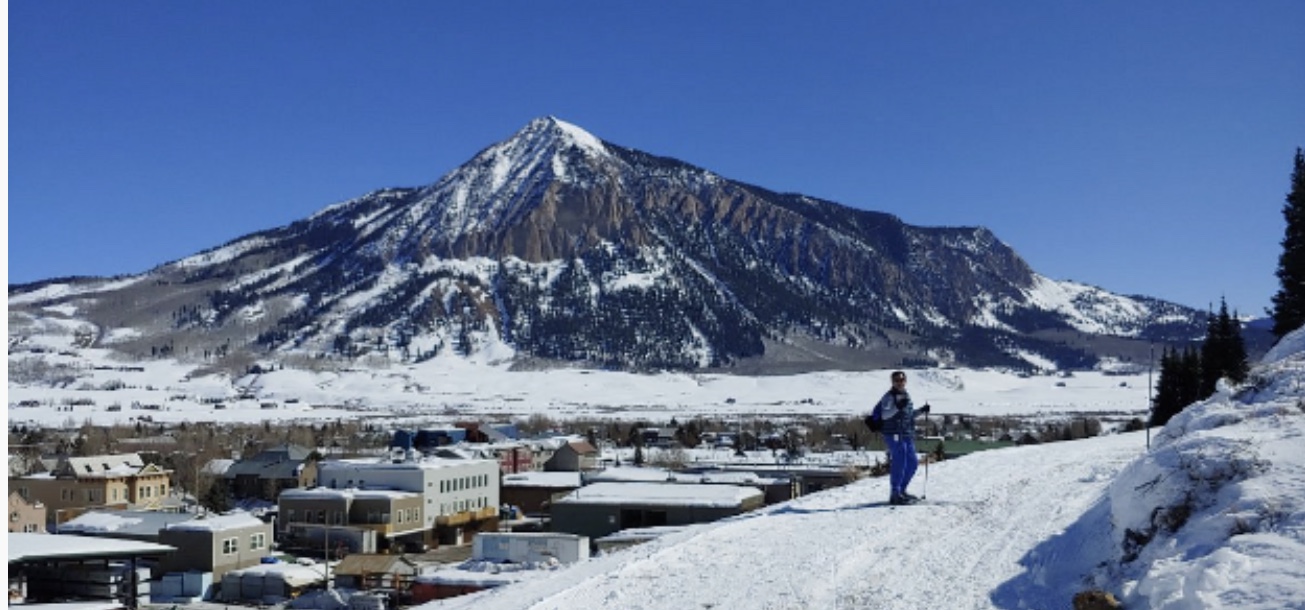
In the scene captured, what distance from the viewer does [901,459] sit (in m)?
11.7

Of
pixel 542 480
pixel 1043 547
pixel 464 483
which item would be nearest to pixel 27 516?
pixel 464 483

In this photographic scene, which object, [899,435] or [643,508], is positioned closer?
[899,435]

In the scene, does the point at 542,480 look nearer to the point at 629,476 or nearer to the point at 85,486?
the point at 629,476

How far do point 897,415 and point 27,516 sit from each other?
142 feet

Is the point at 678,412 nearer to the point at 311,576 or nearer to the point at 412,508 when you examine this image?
the point at 412,508

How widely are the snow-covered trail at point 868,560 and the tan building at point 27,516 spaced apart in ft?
130

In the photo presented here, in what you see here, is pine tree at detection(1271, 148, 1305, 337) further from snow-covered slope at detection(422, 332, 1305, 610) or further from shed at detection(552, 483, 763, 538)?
snow-covered slope at detection(422, 332, 1305, 610)

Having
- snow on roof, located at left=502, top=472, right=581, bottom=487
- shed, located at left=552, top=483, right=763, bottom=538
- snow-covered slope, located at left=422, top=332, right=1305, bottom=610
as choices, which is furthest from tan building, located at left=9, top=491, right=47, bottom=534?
snow-covered slope, located at left=422, top=332, right=1305, bottom=610

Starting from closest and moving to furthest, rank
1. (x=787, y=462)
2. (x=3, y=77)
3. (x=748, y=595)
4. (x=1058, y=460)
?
(x=3, y=77), (x=748, y=595), (x=1058, y=460), (x=787, y=462)

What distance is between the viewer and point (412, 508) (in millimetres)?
47406

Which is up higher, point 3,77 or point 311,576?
point 3,77

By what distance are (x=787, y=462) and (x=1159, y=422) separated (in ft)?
107

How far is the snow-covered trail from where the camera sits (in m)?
7.78

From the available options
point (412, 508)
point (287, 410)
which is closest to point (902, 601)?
point (412, 508)
